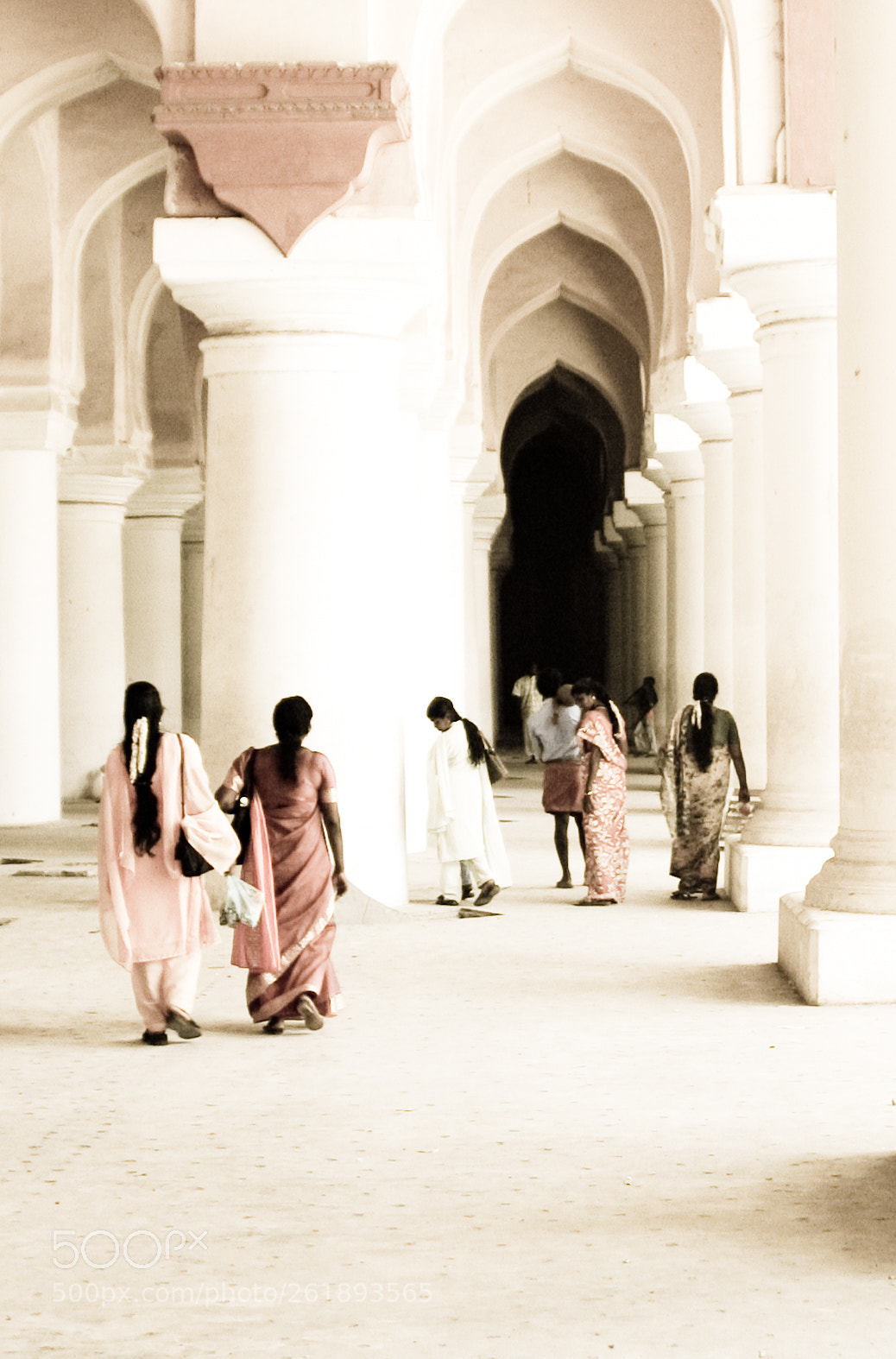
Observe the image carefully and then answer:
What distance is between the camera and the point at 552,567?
4097cm

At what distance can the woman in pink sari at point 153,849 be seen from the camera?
259 inches

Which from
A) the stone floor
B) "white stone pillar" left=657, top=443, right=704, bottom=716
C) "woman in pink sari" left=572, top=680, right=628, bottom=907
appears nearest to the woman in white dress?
"woman in pink sari" left=572, top=680, right=628, bottom=907

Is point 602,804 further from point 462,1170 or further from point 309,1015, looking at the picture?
point 462,1170

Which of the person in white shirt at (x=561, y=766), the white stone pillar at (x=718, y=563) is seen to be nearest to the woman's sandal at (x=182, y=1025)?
the person in white shirt at (x=561, y=766)

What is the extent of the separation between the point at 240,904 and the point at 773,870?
4.36 metres

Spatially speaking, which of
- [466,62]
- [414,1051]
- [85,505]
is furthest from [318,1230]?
[85,505]

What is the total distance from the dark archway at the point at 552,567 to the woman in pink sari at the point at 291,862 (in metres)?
30.5

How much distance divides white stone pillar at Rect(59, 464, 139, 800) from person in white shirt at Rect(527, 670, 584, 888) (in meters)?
6.26

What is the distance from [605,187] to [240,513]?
9592mm

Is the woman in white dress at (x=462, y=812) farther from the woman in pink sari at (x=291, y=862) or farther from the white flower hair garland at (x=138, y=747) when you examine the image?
the white flower hair garland at (x=138, y=747)

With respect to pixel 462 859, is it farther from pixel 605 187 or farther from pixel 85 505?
pixel 605 187

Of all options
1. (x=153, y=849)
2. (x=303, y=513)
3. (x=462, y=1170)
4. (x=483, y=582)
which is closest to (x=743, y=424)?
(x=303, y=513)

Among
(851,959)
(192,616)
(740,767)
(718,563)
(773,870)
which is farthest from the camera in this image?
(192,616)

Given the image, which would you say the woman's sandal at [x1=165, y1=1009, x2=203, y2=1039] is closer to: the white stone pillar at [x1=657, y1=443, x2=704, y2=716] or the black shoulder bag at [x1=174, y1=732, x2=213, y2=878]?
the black shoulder bag at [x1=174, y1=732, x2=213, y2=878]
